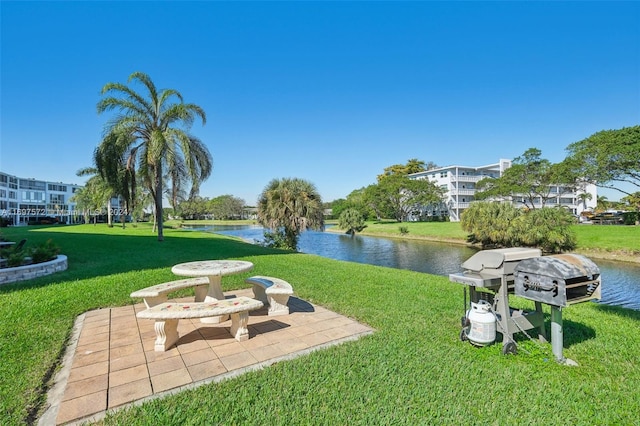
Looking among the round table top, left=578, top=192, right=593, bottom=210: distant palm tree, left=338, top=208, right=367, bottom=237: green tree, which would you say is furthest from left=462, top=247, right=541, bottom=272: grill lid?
left=578, top=192, right=593, bottom=210: distant palm tree

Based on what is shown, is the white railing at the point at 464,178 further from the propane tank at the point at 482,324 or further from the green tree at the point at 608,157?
the propane tank at the point at 482,324

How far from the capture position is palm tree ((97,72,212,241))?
42.2 ft

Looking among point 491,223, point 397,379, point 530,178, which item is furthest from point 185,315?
point 530,178

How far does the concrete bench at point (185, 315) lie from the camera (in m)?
Answer: 3.15

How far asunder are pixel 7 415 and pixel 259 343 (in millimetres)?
1988

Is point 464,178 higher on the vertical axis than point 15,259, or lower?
higher

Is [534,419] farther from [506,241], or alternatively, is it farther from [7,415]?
[506,241]

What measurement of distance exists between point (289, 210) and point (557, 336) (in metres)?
14.0

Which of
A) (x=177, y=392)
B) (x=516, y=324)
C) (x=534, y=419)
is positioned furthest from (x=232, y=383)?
(x=516, y=324)

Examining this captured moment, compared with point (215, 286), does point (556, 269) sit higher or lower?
higher

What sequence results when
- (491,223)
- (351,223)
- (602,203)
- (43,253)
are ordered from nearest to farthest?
(43,253)
(491,223)
(351,223)
(602,203)

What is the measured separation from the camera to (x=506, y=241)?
21.5 meters

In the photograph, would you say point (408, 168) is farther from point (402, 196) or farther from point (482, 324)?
point (482, 324)

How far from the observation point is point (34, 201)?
1811 inches
